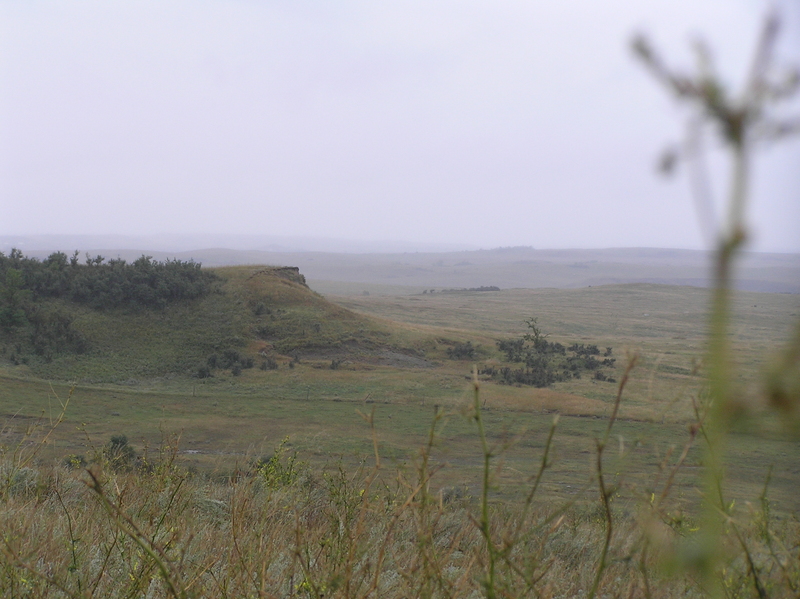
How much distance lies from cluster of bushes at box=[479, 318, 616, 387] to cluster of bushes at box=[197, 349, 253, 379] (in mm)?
7802

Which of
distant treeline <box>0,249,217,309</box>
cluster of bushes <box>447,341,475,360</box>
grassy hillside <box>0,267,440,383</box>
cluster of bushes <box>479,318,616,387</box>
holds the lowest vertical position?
cluster of bushes <box>479,318,616,387</box>

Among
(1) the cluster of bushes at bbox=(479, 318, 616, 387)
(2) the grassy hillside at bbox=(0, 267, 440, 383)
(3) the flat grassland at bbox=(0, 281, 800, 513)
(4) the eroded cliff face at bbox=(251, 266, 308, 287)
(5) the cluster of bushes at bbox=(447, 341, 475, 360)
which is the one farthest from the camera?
(4) the eroded cliff face at bbox=(251, 266, 308, 287)

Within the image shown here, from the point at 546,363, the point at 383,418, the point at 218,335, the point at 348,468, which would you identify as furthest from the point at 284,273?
the point at 348,468

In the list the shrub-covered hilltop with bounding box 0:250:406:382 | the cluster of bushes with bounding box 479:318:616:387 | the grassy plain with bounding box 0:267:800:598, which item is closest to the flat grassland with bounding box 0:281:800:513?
the grassy plain with bounding box 0:267:800:598

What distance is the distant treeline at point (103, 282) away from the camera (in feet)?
71.6

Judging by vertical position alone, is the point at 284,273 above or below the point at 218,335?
above

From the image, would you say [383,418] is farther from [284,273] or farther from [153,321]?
[284,273]

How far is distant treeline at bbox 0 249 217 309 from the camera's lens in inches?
859

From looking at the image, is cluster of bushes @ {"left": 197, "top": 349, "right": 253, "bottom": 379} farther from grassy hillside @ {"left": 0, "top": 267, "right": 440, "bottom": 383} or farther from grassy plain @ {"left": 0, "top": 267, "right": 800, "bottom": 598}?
grassy plain @ {"left": 0, "top": 267, "right": 800, "bottom": 598}

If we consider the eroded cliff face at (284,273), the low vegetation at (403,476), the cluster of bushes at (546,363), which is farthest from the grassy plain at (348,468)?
the cluster of bushes at (546,363)

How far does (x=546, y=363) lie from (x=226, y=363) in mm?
11660

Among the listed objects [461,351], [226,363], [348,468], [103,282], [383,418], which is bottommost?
[383,418]

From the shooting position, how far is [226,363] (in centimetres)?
1927

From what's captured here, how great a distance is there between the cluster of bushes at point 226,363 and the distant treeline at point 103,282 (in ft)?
15.3
